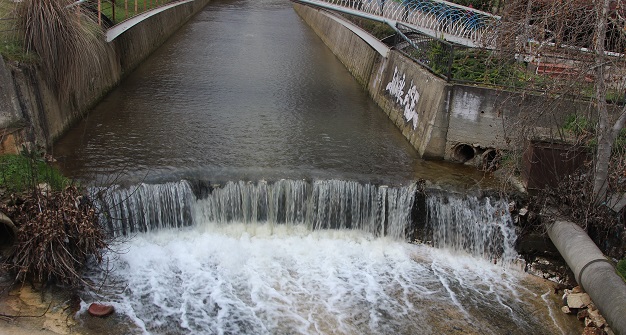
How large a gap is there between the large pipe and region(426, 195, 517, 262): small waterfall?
1061mm

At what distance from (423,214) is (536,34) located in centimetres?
456

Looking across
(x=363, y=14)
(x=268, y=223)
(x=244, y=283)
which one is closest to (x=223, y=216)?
(x=268, y=223)

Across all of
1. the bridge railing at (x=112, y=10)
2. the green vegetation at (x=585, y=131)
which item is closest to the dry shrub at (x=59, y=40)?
the bridge railing at (x=112, y=10)

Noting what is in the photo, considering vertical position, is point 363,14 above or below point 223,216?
above

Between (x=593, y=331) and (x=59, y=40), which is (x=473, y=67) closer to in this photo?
(x=593, y=331)

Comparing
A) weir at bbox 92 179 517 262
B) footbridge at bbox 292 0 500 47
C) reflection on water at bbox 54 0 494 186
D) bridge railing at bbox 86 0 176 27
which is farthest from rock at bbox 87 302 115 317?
footbridge at bbox 292 0 500 47

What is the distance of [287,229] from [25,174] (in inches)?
217

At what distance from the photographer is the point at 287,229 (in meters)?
13.1

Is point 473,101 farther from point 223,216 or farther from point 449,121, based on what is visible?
point 223,216

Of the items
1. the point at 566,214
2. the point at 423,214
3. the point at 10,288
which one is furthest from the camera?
the point at 423,214

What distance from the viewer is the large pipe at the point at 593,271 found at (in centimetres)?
945

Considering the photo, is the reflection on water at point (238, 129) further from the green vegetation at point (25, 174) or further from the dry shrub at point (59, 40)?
the dry shrub at point (59, 40)

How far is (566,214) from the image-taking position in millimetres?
12359

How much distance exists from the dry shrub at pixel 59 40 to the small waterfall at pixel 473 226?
30.3ft
